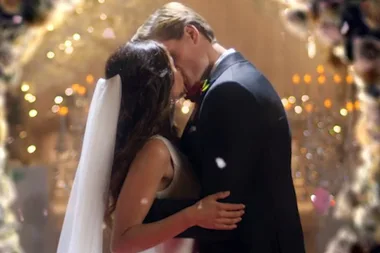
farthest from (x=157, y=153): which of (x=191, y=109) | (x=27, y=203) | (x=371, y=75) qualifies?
(x=371, y=75)

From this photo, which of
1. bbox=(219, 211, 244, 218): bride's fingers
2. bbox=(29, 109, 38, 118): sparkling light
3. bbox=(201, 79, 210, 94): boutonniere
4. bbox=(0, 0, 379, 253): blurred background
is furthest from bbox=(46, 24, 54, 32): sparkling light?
bbox=(219, 211, 244, 218): bride's fingers

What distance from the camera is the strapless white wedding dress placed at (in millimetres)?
751

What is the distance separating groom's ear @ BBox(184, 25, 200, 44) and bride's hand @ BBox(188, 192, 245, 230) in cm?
21

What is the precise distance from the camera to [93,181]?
0.76 meters

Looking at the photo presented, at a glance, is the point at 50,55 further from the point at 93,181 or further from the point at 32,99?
the point at 93,181

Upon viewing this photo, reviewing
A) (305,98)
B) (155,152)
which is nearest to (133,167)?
(155,152)

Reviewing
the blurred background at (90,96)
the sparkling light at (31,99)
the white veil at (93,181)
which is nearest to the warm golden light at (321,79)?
the blurred background at (90,96)

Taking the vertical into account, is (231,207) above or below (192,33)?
below

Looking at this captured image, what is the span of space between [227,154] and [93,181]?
176 millimetres

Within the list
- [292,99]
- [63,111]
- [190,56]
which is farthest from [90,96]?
[292,99]

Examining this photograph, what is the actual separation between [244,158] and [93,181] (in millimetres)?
196

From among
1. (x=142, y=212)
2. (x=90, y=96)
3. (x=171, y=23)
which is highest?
(x=171, y=23)

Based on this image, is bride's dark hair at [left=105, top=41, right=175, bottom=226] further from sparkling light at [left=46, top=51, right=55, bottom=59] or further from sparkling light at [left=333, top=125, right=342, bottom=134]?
sparkling light at [left=333, top=125, right=342, bottom=134]

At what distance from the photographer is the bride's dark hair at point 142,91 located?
77cm
